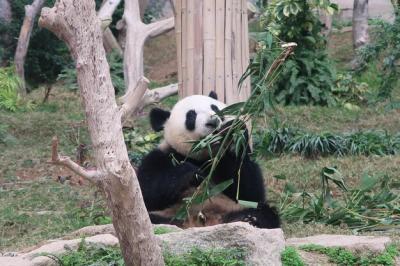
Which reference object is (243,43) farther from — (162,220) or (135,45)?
(135,45)

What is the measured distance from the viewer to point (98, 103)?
118 inches

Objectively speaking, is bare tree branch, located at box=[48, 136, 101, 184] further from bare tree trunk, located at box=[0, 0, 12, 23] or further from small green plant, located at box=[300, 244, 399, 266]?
bare tree trunk, located at box=[0, 0, 12, 23]

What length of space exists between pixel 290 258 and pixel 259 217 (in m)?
1.13

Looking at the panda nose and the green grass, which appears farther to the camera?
the panda nose

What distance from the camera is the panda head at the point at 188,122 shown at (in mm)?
5301

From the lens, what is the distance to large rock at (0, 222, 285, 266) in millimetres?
3779

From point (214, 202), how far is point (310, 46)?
7.43 meters

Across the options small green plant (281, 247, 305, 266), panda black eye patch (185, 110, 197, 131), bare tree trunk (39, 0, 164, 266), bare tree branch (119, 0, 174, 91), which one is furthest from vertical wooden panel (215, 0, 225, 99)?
bare tree branch (119, 0, 174, 91)

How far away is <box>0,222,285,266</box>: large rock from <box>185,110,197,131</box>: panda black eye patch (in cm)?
146

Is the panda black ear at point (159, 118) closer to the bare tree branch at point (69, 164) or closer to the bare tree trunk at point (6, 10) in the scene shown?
the bare tree branch at point (69, 164)

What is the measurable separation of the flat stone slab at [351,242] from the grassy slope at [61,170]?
27.2 inches

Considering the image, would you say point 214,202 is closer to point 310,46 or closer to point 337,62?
point 310,46

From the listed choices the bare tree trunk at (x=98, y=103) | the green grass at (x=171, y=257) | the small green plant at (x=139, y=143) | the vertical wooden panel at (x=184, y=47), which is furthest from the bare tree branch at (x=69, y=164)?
the small green plant at (x=139, y=143)

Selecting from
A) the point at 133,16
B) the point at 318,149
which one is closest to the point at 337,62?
the point at 133,16
